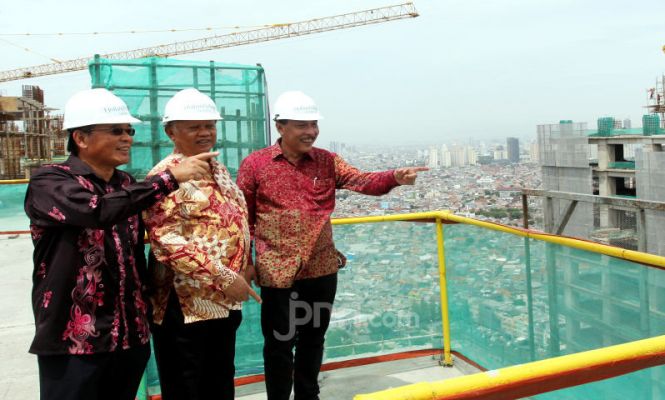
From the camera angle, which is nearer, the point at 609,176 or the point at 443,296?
the point at 443,296

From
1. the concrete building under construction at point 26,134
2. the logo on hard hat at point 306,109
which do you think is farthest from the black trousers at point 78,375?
the concrete building under construction at point 26,134

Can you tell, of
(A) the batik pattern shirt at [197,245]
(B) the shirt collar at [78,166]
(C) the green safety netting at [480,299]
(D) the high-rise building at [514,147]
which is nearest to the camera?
(B) the shirt collar at [78,166]

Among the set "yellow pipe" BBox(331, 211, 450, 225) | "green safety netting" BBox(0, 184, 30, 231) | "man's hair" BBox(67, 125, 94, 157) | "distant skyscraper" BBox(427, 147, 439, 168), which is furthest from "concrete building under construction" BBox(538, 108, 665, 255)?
"green safety netting" BBox(0, 184, 30, 231)

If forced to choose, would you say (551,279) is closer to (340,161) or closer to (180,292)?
(340,161)

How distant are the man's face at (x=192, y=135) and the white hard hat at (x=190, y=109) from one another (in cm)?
4

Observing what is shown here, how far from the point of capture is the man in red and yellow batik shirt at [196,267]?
194 centimetres

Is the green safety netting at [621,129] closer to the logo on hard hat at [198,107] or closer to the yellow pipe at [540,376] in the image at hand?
the logo on hard hat at [198,107]

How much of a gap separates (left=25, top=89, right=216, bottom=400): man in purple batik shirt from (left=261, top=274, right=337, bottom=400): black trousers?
748 mm

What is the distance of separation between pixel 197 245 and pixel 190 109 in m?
0.52

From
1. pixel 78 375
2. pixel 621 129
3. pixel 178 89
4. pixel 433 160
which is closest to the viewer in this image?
pixel 78 375

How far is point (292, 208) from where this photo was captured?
2.46 m

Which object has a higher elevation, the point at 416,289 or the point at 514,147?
the point at 514,147

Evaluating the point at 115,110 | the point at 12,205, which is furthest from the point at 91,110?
the point at 12,205

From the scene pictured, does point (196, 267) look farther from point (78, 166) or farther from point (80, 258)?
point (78, 166)
